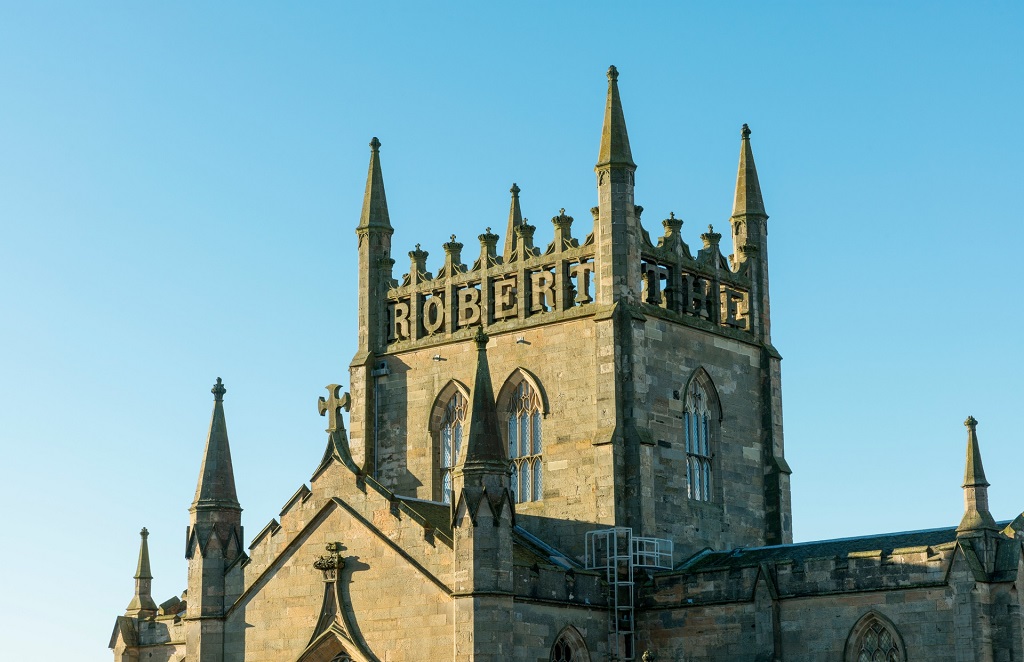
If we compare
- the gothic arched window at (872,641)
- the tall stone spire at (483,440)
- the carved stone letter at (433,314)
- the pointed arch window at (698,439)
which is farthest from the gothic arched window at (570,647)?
the carved stone letter at (433,314)

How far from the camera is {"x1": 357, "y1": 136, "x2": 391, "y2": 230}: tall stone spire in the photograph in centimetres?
5678

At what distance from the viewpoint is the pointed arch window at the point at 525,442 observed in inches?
2029

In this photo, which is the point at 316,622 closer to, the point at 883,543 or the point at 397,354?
the point at 397,354

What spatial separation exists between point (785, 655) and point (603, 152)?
49.1 feet

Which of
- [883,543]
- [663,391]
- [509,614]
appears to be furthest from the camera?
[663,391]

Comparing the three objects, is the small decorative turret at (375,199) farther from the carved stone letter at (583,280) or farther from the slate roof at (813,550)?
the slate roof at (813,550)

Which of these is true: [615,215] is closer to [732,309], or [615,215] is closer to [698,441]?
[732,309]

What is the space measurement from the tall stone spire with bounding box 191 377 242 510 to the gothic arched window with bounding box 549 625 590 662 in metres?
9.90

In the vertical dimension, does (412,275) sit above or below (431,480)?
above

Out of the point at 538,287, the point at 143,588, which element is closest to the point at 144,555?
the point at 143,588

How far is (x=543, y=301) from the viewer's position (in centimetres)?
5247

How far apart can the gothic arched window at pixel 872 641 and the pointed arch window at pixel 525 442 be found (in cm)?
1023

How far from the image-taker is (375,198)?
57031mm

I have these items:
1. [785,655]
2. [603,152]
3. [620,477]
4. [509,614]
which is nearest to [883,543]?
[785,655]
